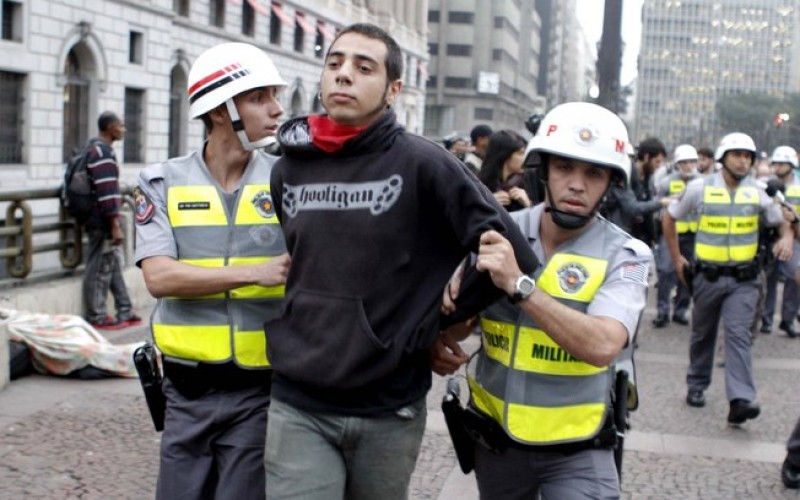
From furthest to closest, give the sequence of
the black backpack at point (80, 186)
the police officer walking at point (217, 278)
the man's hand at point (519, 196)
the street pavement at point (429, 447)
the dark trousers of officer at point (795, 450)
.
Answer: the black backpack at point (80, 186) → the man's hand at point (519, 196) → the dark trousers of officer at point (795, 450) → the street pavement at point (429, 447) → the police officer walking at point (217, 278)

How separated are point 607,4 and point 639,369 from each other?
3630mm

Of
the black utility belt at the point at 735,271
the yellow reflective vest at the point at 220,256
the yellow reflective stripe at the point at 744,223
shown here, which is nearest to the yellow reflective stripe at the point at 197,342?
the yellow reflective vest at the point at 220,256

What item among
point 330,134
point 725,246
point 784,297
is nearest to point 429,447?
point 725,246

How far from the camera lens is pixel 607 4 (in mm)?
10625

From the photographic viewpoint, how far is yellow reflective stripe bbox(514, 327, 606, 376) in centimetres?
315

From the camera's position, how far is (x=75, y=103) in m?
30.0

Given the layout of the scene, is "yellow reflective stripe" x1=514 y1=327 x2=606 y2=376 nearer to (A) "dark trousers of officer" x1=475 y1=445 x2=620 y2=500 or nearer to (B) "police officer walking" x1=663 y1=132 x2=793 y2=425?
(A) "dark trousers of officer" x1=475 y1=445 x2=620 y2=500

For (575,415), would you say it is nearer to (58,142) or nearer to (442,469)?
(442,469)

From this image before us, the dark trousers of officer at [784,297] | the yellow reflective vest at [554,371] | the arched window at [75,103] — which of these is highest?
the arched window at [75,103]

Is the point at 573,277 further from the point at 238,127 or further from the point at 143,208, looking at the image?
the point at 143,208

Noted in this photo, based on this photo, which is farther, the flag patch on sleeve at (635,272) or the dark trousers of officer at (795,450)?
the dark trousers of officer at (795,450)

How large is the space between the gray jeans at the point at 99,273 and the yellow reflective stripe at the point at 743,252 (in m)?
5.37

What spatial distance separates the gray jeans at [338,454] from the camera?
2.89m

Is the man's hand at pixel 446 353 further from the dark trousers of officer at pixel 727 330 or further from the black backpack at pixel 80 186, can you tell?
the black backpack at pixel 80 186
